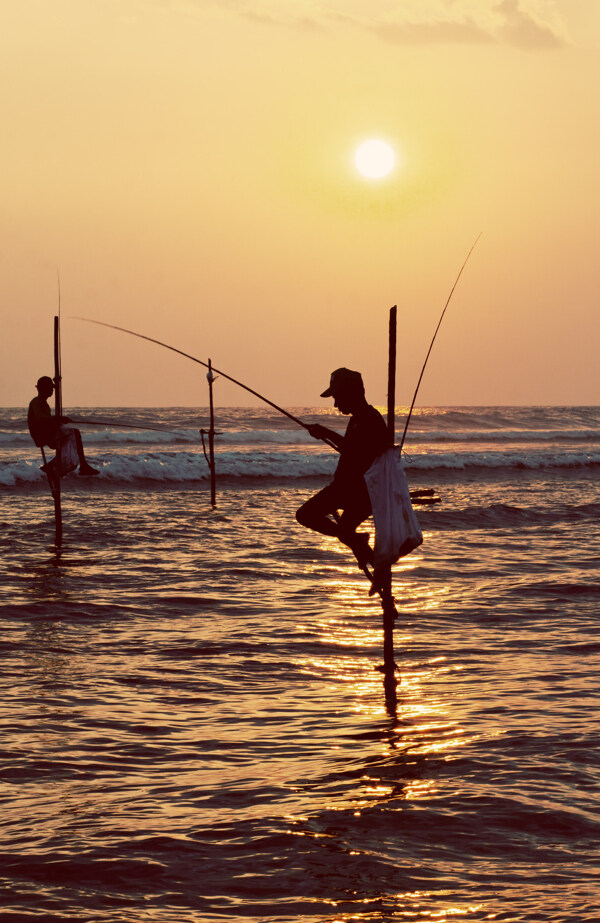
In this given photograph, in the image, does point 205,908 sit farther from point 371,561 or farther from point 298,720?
point 371,561

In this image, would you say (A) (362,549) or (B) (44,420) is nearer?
(A) (362,549)

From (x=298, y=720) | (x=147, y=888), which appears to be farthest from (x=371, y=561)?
(x=147, y=888)

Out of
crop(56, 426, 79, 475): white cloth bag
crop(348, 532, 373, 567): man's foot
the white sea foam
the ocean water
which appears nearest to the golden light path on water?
the ocean water

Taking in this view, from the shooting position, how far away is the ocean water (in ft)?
15.1

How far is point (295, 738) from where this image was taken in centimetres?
678

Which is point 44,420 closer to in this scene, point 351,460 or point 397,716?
point 351,460

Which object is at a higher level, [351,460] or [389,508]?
[351,460]

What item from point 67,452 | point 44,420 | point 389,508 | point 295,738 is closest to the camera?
point 295,738

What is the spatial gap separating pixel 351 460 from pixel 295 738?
1902 millimetres

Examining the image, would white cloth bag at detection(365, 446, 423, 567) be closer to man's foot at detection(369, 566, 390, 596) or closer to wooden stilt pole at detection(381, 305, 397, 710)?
man's foot at detection(369, 566, 390, 596)

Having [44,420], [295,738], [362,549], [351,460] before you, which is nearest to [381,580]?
[362,549]

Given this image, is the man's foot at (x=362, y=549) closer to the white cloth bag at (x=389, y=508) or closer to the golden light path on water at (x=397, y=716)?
the white cloth bag at (x=389, y=508)

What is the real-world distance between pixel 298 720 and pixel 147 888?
2.72 meters

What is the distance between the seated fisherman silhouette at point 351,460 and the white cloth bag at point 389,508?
130mm
